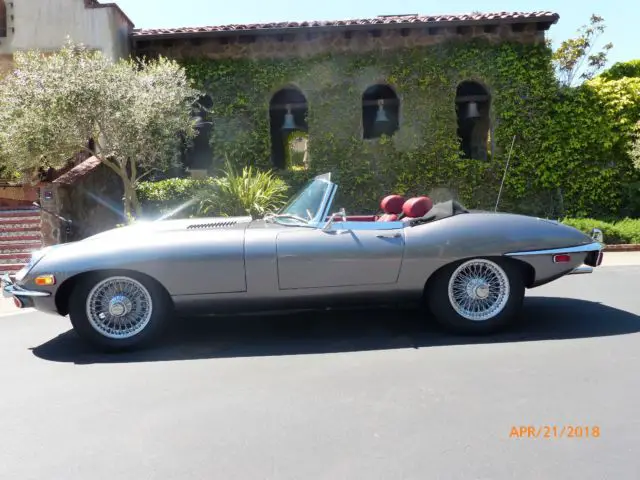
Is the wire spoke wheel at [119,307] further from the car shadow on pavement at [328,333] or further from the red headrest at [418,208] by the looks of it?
the red headrest at [418,208]

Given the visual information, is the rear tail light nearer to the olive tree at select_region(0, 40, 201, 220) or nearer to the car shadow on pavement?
the car shadow on pavement

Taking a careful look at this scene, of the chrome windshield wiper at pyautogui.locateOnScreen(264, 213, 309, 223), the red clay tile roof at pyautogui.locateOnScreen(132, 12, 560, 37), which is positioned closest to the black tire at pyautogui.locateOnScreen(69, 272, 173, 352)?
the chrome windshield wiper at pyautogui.locateOnScreen(264, 213, 309, 223)

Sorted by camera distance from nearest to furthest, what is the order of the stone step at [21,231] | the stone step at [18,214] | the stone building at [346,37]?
the stone step at [21,231]
the stone step at [18,214]
the stone building at [346,37]

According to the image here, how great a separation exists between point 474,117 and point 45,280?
486 inches

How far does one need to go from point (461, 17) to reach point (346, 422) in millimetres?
12671

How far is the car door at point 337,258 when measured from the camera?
3.92 metres

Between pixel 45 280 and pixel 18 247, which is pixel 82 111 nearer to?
pixel 18 247

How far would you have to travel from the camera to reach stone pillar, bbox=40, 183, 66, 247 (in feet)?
31.1

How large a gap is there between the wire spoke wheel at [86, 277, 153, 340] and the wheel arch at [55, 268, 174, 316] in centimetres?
5

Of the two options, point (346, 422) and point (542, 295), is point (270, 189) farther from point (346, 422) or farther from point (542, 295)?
point (346, 422)

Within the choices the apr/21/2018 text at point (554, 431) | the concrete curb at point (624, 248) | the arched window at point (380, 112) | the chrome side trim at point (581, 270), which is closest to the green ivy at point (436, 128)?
the arched window at point (380, 112)

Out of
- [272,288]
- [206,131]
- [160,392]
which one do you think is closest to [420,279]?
[272,288]

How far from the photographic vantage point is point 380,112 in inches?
523

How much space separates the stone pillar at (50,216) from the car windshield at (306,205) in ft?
21.9
